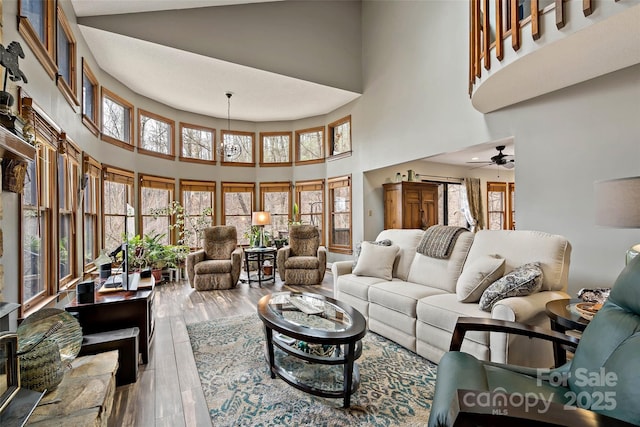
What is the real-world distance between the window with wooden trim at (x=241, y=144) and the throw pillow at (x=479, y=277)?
19.7 ft

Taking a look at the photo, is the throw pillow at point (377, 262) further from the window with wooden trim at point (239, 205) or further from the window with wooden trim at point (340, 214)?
the window with wooden trim at point (239, 205)

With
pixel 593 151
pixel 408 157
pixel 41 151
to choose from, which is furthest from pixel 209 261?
pixel 593 151

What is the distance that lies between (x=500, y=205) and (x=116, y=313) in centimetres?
805

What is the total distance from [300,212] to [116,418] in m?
5.88

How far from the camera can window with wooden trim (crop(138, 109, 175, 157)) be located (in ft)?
20.0

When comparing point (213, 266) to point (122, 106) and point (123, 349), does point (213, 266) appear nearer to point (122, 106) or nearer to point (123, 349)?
point (123, 349)

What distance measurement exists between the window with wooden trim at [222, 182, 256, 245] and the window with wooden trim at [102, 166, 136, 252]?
6.54 feet

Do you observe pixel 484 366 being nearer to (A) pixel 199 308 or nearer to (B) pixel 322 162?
(A) pixel 199 308

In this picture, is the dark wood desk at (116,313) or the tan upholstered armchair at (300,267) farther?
the tan upholstered armchair at (300,267)

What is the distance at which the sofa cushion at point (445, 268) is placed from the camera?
3.02m

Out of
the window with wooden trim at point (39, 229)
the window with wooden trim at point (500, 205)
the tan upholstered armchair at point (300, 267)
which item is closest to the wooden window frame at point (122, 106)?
the window with wooden trim at point (39, 229)

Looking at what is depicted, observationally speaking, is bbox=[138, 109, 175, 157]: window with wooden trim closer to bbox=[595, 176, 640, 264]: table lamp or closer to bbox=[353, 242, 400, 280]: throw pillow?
bbox=[353, 242, 400, 280]: throw pillow

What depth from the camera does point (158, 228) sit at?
20.9 feet

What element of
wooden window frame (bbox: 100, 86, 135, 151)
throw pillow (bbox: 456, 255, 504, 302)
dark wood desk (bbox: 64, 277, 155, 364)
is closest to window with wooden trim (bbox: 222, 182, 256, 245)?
wooden window frame (bbox: 100, 86, 135, 151)
